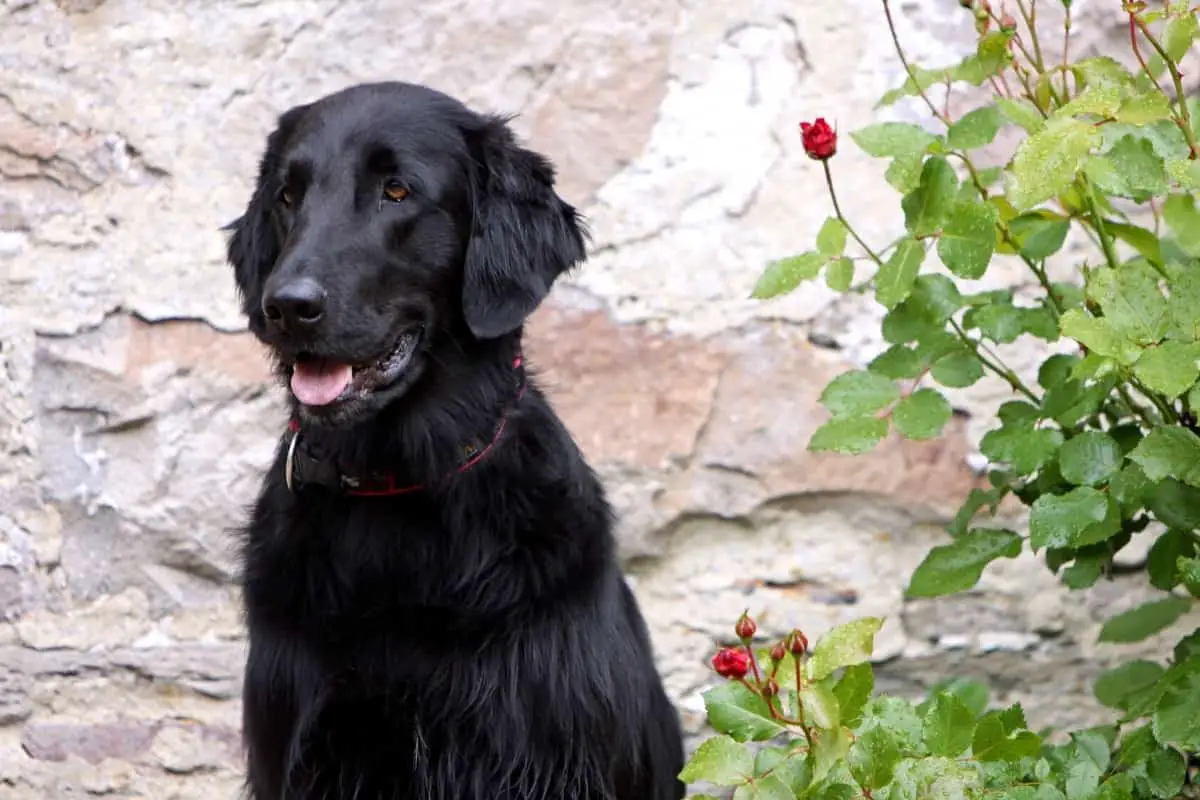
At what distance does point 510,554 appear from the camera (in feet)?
7.88

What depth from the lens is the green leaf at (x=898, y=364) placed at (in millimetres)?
2295

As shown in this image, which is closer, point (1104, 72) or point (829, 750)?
point (829, 750)

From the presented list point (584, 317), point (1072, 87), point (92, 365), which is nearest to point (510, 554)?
point (584, 317)

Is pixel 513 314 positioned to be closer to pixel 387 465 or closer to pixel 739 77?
pixel 387 465

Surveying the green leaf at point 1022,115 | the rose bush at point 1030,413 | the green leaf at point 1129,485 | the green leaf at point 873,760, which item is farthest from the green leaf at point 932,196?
the green leaf at point 873,760

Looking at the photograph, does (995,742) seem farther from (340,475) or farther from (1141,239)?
(340,475)

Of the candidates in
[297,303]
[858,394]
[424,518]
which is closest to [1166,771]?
[858,394]

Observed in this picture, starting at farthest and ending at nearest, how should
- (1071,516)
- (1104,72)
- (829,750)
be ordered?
(1071,516) → (1104,72) → (829,750)

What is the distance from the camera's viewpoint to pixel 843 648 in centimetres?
170

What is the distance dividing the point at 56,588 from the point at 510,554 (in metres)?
1.13

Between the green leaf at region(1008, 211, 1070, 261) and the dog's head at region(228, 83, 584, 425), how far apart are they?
72 cm

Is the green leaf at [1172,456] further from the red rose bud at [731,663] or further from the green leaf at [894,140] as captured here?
the red rose bud at [731,663]

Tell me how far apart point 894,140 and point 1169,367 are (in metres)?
0.55

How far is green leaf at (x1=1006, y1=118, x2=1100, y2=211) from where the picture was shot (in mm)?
1763
